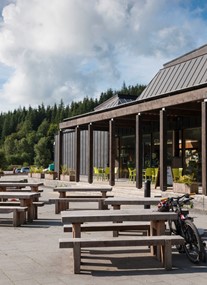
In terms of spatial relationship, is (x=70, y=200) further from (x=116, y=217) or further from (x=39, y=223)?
(x=116, y=217)

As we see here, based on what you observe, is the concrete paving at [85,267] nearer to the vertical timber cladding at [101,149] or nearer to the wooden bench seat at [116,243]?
the wooden bench seat at [116,243]

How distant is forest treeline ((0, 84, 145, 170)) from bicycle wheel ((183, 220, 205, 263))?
191 feet

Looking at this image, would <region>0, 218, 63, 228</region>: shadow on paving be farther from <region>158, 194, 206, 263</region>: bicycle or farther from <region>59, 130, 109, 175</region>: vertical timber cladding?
<region>59, 130, 109, 175</region>: vertical timber cladding

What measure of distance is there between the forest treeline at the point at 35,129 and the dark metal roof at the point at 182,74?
41.3 meters

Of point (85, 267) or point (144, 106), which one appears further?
point (144, 106)

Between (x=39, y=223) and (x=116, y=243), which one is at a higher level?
(x=116, y=243)

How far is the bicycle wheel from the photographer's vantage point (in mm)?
6387

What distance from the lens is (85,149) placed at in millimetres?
36250

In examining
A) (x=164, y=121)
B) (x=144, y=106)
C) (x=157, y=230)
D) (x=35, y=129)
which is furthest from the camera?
(x=35, y=129)

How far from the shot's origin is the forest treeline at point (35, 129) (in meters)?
89.6

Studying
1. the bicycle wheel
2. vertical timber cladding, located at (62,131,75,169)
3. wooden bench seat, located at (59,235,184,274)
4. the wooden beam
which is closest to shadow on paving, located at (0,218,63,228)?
the bicycle wheel

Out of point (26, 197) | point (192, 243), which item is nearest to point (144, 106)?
point (26, 197)

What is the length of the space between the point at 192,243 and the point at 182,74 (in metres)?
18.3

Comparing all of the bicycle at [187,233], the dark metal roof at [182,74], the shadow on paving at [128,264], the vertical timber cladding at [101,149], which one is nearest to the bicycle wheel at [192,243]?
the bicycle at [187,233]
